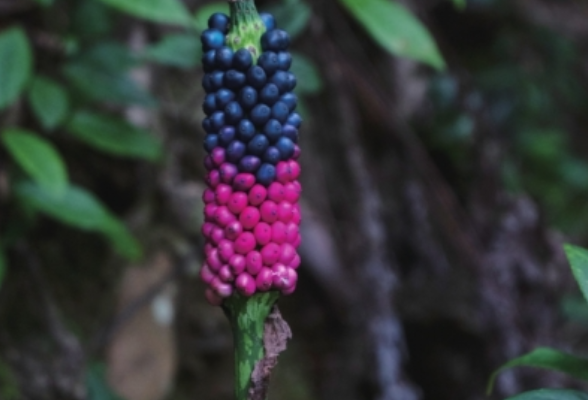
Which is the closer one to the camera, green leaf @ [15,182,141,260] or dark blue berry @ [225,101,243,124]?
dark blue berry @ [225,101,243,124]

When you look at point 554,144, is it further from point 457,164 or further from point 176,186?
point 176,186

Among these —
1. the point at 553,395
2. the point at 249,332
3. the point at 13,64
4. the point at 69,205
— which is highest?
the point at 13,64

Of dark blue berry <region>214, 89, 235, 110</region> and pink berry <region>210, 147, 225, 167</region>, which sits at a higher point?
dark blue berry <region>214, 89, 235, 110</region>

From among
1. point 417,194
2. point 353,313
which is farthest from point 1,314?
point 417,194

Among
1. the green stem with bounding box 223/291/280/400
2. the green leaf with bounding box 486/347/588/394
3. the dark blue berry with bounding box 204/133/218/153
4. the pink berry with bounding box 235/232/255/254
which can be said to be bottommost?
the green leaf with bounding box 486/347/588/394

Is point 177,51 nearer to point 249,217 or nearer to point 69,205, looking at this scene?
point 69,205

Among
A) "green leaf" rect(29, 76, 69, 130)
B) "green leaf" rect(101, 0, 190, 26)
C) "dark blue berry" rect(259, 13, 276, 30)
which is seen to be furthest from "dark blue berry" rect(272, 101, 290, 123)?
"green leaf" rect(29, 76, 69, 130)

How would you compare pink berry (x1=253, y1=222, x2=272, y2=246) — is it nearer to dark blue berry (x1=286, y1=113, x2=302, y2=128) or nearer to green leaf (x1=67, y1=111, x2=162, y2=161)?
dark blue berry (x1=286, y1=113, x2=302, y2=128)

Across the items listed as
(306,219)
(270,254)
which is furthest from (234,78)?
(306,219)
